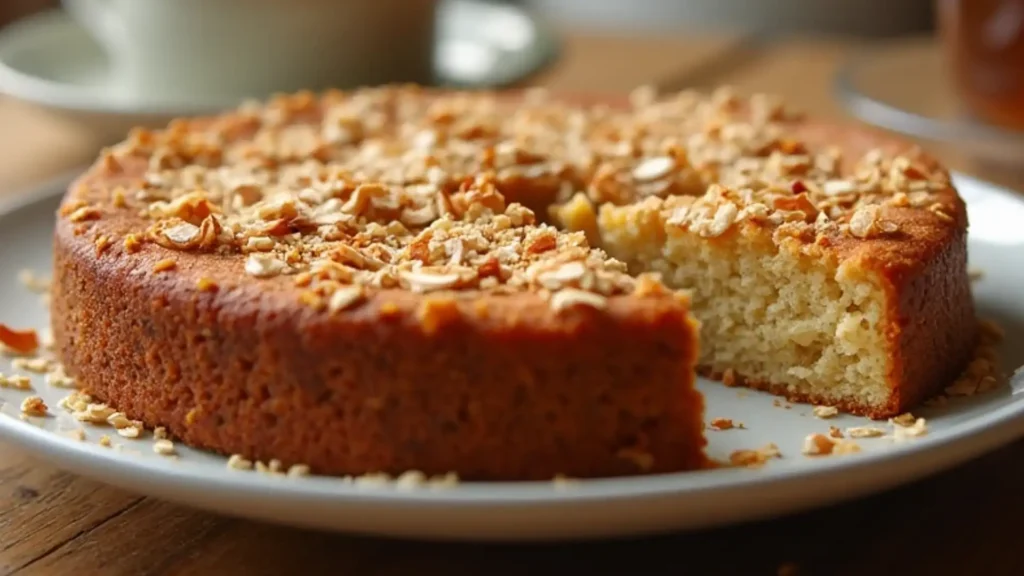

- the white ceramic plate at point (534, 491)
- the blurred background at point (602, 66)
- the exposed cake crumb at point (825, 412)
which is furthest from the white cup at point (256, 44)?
the exposed cake crumb at point (825, 412)

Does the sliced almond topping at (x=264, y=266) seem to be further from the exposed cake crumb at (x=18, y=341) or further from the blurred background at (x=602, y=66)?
the blurred background at (x=602, y=66)

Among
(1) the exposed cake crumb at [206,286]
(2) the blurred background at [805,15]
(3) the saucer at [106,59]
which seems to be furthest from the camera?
(2) the blurred background at [805,15]

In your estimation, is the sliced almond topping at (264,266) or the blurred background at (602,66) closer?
the sliced almond topping at (264,266)

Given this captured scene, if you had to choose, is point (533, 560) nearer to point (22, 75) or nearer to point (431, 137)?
point (431, 137)

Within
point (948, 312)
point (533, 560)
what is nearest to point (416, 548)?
point (533, 560)

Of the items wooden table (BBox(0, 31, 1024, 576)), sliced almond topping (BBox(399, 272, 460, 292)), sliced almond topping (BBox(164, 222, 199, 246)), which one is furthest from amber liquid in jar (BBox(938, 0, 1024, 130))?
sliced almond topping (BBox(164, 222, 199, 246))

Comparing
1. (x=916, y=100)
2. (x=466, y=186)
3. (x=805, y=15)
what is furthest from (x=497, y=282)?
(x=805, y=15)

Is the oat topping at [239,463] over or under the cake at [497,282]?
under
